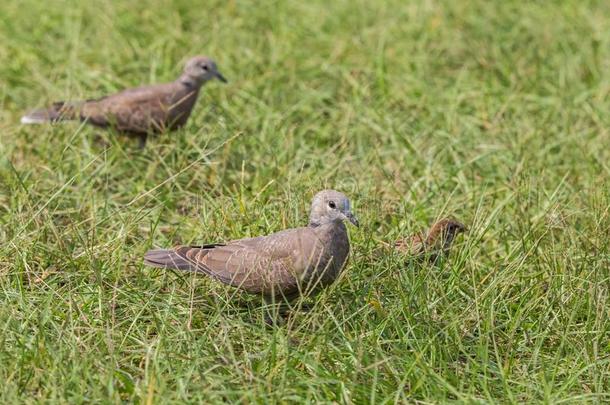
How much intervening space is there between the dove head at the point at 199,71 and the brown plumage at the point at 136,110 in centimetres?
10

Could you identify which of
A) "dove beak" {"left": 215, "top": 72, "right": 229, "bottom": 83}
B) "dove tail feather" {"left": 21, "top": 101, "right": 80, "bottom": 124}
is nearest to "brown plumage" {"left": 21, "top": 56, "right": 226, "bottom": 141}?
"dove tail feather" {"left": 21, "top": 101, "right": 80, "bottom": 124}

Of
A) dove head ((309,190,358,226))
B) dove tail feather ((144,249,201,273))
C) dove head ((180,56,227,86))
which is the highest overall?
dove head ((309,190,358,226))

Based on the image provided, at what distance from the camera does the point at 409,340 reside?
179 inches

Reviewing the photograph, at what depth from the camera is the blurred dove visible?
487cm

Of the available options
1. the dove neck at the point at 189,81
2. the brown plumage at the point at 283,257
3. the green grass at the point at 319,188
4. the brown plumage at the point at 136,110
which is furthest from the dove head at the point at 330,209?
the dove neck at the point at 189,81

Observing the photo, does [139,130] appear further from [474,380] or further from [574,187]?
[474,380]

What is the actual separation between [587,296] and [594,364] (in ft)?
1.79

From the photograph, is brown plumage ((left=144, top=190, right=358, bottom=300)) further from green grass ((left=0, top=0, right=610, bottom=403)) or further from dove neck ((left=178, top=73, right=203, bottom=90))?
dove neck ((left=178, top=73, right=203, bottom=90))

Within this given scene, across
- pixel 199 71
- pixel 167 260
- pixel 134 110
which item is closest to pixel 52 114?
pixel 134 110

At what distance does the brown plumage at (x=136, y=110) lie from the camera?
6773 millimetres

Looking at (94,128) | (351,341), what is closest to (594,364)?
(351,341)

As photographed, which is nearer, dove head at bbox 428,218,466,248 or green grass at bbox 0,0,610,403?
green grass at bbox 0,0,610,403

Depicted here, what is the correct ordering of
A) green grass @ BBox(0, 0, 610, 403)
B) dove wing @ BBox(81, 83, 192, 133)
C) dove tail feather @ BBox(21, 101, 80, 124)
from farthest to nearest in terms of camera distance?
1. dove wing @ BBox(81, 83, 192, 133)
2. dove tail feather @ BBox(21, 101, 80, 124)
3. green grass @ BBox(0, 0, 610, 403)

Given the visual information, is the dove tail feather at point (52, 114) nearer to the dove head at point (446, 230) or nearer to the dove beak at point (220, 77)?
the dove beak at point (220, 77)
